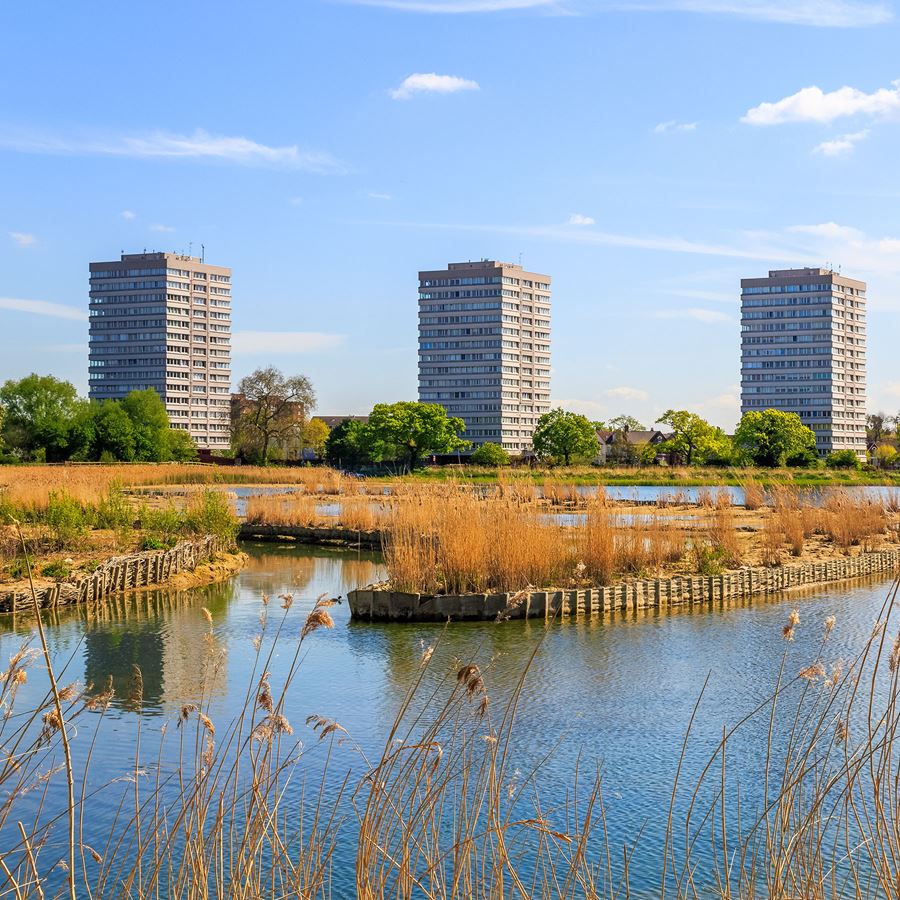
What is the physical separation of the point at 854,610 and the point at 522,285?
422ft

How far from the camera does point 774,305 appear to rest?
146 meters

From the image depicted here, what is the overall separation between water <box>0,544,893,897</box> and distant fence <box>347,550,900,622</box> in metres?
0.47

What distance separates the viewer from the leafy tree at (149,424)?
295 feet

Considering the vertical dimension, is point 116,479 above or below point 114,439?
below

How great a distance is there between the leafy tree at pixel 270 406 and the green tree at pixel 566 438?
839 inches

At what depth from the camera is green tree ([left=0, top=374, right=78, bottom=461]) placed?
81438 mm

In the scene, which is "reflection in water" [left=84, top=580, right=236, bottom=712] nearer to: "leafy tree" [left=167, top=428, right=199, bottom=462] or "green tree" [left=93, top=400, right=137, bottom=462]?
"green tree" [left=93, top=400, right=137, bottom=462]

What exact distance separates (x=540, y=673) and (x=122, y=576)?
10354mm

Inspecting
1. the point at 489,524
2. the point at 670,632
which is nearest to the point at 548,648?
the point at 670,632

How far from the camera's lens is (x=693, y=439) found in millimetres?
95062

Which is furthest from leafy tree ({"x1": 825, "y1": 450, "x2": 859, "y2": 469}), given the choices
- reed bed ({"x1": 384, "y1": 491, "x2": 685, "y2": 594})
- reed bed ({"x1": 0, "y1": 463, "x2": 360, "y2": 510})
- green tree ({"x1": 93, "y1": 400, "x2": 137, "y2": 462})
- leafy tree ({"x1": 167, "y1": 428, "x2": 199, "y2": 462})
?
reed bed ({"x1": 384, "y1": 491, "x2": 685, "y2": 594})

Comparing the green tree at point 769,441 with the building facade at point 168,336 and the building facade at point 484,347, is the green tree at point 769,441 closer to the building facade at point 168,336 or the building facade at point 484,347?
the building facade at point 484,347

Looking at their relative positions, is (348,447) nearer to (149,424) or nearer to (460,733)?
(149,424)

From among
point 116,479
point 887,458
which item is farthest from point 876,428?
point 116,479
